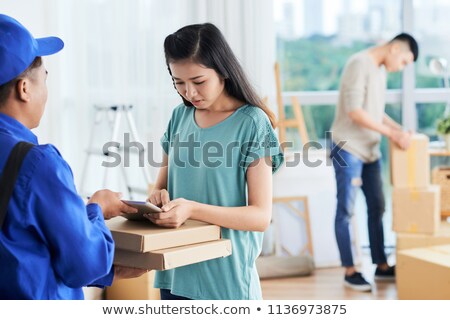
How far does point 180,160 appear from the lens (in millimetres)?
1939

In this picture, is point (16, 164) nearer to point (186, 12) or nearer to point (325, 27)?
point (186, 12)

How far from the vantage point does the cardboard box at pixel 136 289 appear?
3721 millimetres

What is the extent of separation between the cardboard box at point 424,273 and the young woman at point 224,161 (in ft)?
6.18

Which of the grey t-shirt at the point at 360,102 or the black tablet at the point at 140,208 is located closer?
the black tablet at the point at 140,208

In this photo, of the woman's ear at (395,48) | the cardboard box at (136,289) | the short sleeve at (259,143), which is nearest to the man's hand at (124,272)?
the short sleeve at (259,143)

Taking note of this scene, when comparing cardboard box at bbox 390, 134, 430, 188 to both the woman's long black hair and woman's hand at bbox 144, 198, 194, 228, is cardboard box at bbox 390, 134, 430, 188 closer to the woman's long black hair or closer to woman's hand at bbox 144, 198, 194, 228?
the woman's long black hair

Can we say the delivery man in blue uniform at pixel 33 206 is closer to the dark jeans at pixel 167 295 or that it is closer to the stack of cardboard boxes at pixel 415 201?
the dark jeans at pixel 167 295

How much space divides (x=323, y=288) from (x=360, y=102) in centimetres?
107

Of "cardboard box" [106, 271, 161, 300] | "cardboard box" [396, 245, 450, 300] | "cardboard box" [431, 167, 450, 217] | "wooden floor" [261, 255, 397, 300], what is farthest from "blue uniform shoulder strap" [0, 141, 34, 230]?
"cardboard box" [431, 167, 450, 217]

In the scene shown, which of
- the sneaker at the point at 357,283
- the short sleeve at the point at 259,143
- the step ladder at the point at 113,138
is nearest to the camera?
the short sleeve at the point at 259,143

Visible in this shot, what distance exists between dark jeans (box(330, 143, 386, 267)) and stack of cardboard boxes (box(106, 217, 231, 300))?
2.55 meters

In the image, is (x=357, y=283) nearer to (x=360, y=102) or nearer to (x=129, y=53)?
(x=360, y=102)

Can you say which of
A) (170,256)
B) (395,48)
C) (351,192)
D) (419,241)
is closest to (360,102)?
(395,48)

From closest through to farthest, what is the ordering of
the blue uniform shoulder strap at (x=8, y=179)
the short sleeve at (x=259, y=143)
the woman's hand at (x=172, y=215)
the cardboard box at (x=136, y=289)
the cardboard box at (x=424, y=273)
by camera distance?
1. the blue uniform shoulder strap at (x=8, y=179)
2. the woman's hand at (x=172, y=215)
3. the short sleeve at (x=259, y=143)
4. the cardboard box at (x=424, y=273)
5. the cardboard box at (x=136, y=289)
